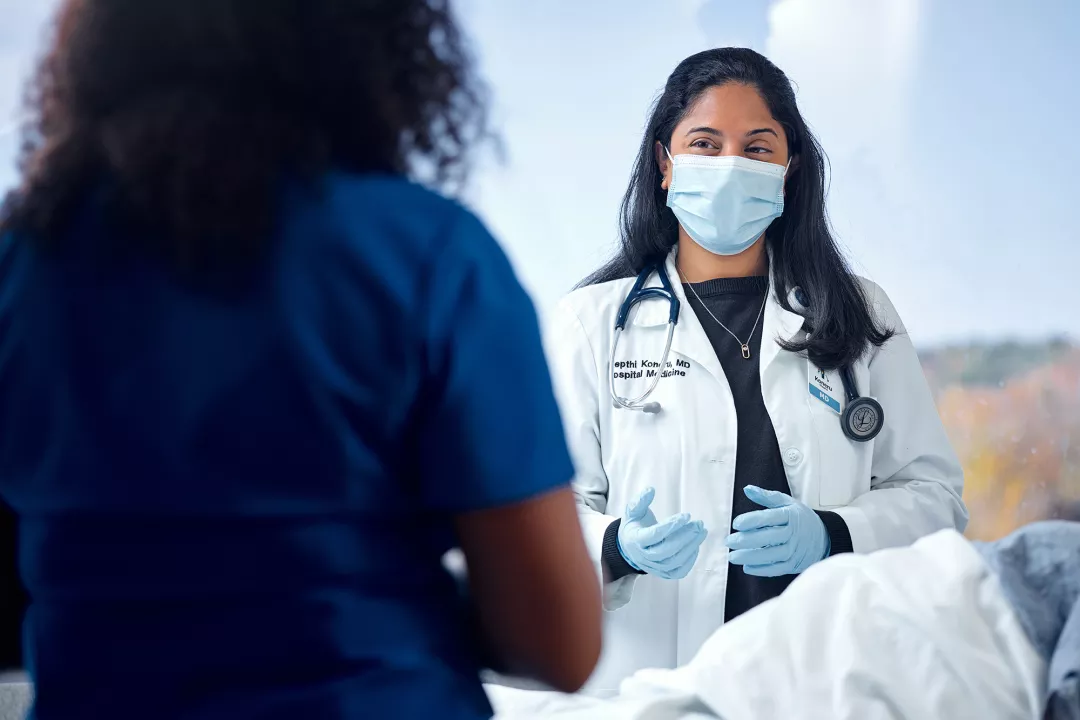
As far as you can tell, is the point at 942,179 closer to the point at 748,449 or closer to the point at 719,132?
the point at 719,132

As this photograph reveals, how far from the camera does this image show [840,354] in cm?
173

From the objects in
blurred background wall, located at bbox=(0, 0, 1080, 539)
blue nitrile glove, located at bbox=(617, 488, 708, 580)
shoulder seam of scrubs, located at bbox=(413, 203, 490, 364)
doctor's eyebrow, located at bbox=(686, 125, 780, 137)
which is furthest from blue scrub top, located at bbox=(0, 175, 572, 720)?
blurred background wall, located at bbox=(0, 0, 1080, 539)

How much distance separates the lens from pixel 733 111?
1.81m

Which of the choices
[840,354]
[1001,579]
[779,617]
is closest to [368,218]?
[779,617]

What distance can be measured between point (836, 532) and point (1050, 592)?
17.9 inches

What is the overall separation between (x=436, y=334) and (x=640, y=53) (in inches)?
104

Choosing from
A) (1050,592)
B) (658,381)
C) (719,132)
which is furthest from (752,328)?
(1050,592)

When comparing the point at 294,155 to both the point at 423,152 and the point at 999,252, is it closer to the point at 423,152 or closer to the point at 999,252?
the point at 423,152

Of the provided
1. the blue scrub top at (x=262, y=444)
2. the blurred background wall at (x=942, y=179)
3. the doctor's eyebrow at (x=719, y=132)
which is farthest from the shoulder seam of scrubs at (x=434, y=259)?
the blurred background wall at (x=942, y=179)

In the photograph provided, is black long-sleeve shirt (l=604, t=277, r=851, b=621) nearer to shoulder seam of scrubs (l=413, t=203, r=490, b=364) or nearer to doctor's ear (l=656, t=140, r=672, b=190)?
doctor's ear (l=656, t=140, r=672, b=190)

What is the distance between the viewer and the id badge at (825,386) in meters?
1.72

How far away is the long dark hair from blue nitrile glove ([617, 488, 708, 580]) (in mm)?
428

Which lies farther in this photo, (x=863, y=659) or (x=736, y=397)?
(x=736, y=397)

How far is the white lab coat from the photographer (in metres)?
1.69
